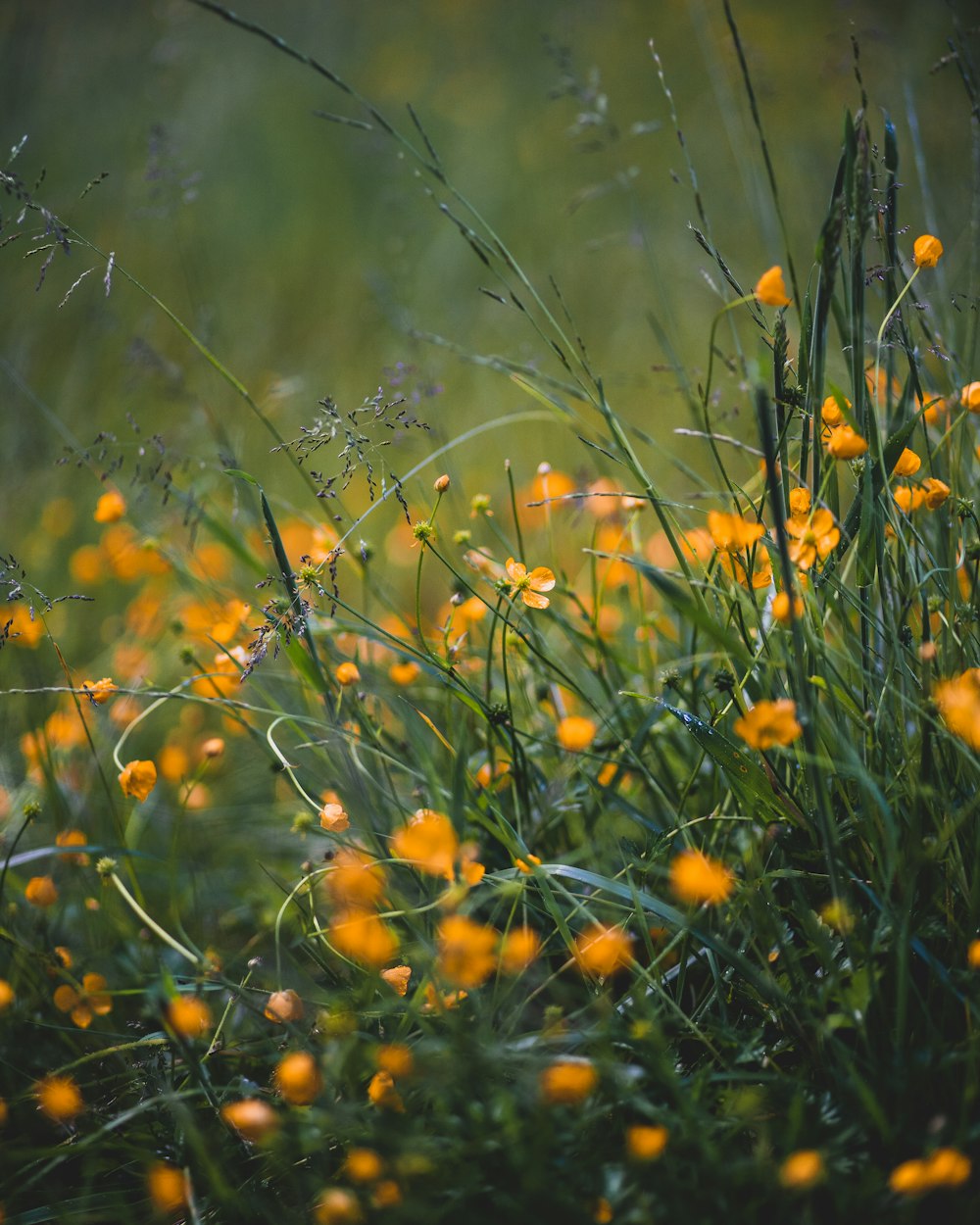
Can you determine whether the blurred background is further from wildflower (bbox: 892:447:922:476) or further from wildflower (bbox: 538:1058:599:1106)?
wildflower (bbox: 538:1058:599:1106)

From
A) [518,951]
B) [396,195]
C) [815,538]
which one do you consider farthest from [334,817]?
[396,195]

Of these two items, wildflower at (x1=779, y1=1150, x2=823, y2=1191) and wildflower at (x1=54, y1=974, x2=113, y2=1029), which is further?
wildflower at (x1=54, y1=974, x2=113, y2=1029)

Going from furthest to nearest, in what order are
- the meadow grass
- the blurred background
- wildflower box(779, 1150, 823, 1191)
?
the blurred background < the meadow grass < wildflower box(779, 1150, 823, 1191)

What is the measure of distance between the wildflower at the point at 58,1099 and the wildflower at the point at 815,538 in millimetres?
884

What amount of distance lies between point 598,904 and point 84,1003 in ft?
2.01

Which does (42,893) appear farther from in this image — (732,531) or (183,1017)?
(732,531)

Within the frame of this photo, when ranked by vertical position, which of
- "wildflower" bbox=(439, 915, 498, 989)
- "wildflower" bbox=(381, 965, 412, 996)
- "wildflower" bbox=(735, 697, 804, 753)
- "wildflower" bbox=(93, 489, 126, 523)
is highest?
"wildflower" bbox=(93, 489, 126, 523)

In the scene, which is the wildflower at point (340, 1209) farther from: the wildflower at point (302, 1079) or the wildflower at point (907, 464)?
the wildflower at point (907, 464)

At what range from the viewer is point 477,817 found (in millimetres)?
931

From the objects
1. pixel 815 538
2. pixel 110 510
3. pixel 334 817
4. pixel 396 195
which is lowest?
pixel 334 817

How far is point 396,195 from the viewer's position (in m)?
1.80

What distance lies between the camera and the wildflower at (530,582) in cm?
97

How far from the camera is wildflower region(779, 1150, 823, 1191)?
598mm

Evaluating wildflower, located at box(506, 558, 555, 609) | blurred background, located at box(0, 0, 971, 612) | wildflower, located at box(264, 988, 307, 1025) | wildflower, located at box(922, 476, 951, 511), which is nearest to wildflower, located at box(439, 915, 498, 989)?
wildflower, located at box(264, 988, 307, 1025)
